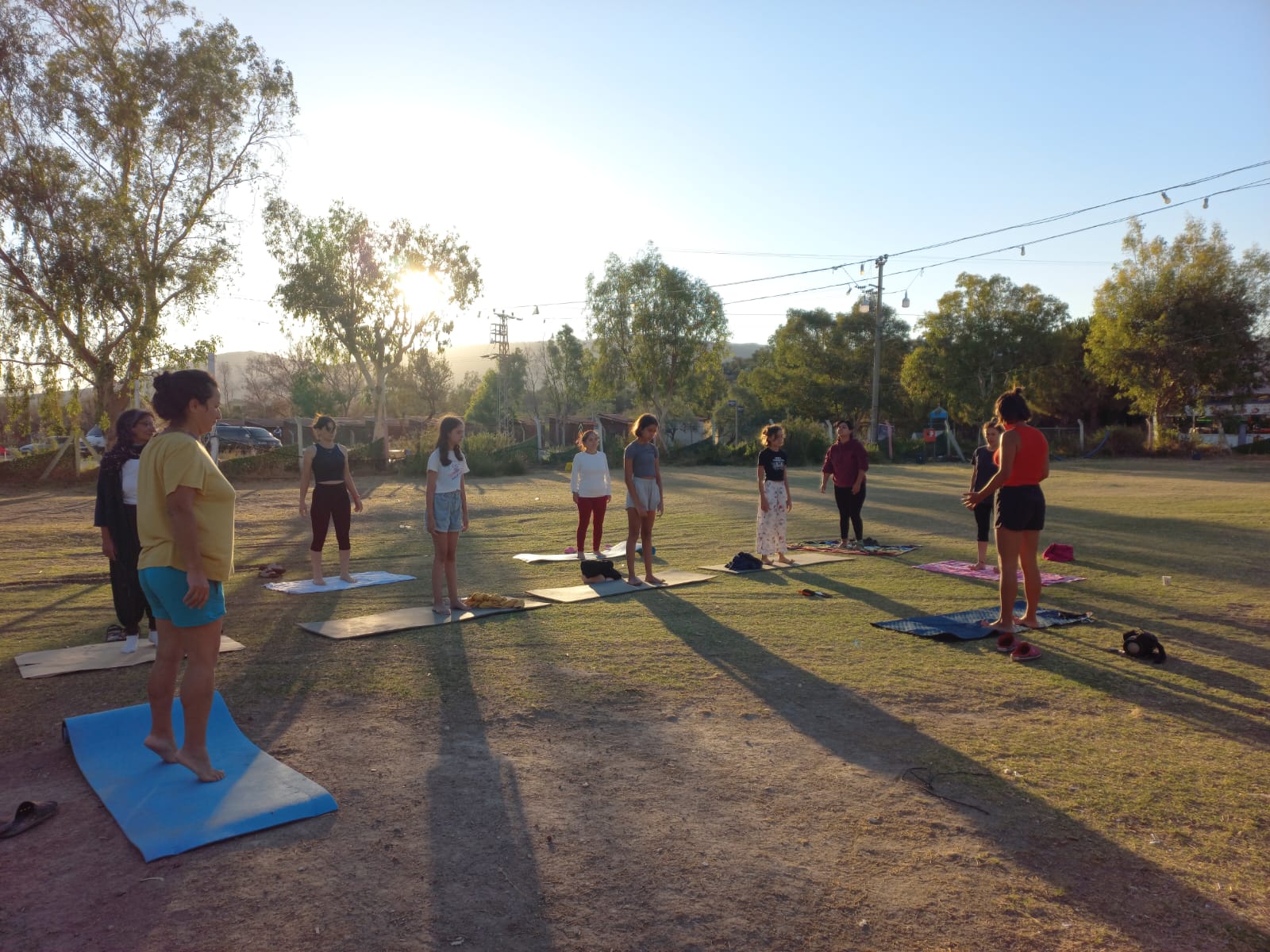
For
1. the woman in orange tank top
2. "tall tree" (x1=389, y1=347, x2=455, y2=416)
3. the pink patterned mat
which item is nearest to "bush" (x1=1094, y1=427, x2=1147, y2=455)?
→ the pink patterned mat

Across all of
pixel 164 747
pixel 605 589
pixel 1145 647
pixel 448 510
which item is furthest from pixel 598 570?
pixel 164 747

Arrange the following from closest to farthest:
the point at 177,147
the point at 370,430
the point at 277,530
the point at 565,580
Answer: the point at 565,580 → the point at 277,530 → the point at 177,147 → the point at 370,430

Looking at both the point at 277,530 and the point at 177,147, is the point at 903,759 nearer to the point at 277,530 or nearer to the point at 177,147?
the point at 277,530

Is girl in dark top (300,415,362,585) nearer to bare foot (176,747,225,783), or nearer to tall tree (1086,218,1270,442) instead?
bare foot (176,747,225,783)

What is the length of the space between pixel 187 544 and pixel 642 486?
18.3ft

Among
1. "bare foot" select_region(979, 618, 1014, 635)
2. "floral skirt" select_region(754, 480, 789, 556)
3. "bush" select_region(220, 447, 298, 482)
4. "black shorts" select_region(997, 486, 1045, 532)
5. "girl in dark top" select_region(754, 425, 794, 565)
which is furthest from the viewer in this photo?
"bush" select_region(220, 447, 298, 482)

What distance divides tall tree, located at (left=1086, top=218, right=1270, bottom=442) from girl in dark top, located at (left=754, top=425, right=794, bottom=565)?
38.7m

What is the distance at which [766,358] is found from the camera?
61062mm

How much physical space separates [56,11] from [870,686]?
27669 millimetres

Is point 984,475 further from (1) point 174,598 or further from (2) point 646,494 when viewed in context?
(1) point 174,598

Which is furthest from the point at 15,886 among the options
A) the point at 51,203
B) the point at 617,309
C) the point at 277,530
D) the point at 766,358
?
the point at 766,358

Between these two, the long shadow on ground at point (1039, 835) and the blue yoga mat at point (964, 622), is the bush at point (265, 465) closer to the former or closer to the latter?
the blue yoga mat at point (964, 622)

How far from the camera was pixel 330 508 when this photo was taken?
8.96m

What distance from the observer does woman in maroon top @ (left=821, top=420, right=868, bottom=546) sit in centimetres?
1121
